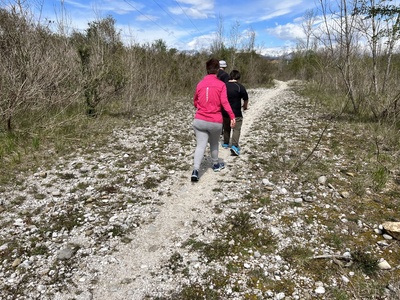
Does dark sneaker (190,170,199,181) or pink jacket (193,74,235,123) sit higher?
pink jacket (193,74,235,123)

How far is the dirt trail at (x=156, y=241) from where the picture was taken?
3.14 metres

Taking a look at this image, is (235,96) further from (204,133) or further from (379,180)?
(379,180)

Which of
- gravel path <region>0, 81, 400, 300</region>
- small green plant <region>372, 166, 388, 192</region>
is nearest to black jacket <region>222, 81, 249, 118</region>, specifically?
gravel path <region>0, 81, 400, 300</region>

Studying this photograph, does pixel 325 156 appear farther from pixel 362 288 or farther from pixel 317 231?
pixel 362 288

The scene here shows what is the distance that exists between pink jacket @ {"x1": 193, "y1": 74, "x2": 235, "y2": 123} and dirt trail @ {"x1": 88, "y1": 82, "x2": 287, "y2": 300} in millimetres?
1510

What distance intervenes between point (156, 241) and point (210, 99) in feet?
9.47

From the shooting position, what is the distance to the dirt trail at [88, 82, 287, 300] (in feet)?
10.3

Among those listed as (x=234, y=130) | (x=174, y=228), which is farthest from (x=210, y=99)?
(x=174, y=228)

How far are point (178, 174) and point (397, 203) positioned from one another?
14.6ft

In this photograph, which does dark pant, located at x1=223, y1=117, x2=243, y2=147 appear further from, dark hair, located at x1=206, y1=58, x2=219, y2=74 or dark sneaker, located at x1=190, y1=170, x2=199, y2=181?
dark hair, located at x1=206, y1=58, x2=219, y2=74

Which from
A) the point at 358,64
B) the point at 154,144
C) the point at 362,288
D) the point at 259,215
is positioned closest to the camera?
the point at 362,288

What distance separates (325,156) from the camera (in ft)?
23.0

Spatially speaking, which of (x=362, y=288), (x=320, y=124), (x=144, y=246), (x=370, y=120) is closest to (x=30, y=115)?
(x=144, y=246)

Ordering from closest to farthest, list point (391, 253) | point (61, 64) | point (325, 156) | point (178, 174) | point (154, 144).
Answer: point (391, 253)
point (178, 174)
point (325, 156)
point (154, 144)
point (61, 64)
